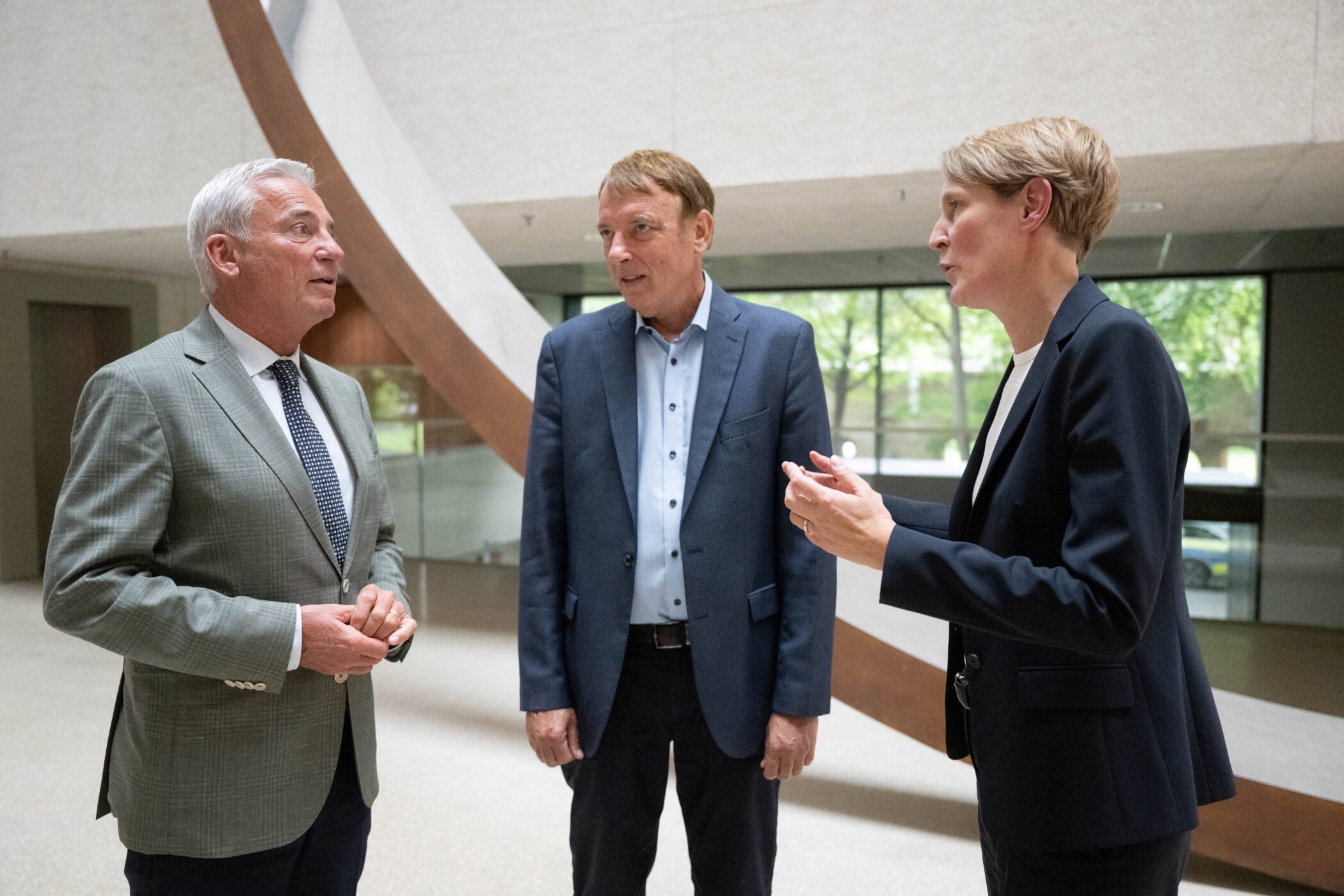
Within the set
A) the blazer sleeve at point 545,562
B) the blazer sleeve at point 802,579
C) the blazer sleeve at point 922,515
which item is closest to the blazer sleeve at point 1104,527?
the blazer sleeve at point 922,515

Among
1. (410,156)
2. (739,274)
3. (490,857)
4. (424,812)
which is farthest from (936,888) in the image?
(739,274)

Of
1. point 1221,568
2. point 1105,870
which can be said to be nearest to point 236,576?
point 1105,870

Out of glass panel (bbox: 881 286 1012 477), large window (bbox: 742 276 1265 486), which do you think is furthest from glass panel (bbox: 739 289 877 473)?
glass panel (bbox: 881 286 1012 477)

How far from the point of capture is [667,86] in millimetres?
4727

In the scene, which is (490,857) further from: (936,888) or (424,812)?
(936,888)

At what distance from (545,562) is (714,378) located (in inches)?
20.0

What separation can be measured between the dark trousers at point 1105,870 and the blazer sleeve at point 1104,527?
0.94ft

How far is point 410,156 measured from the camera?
4402 mm

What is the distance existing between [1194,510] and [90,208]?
299 inches

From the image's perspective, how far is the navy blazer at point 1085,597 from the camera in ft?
3.89

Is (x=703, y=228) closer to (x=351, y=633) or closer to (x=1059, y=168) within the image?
(x=1059, y=168)

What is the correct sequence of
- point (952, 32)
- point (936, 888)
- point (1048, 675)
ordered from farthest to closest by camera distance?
point (952, 32) < point (936, 888) < point (1048, 675)

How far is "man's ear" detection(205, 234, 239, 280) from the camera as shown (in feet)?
5.50

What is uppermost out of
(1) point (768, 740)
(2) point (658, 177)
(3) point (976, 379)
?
(2) point (658, 177)
